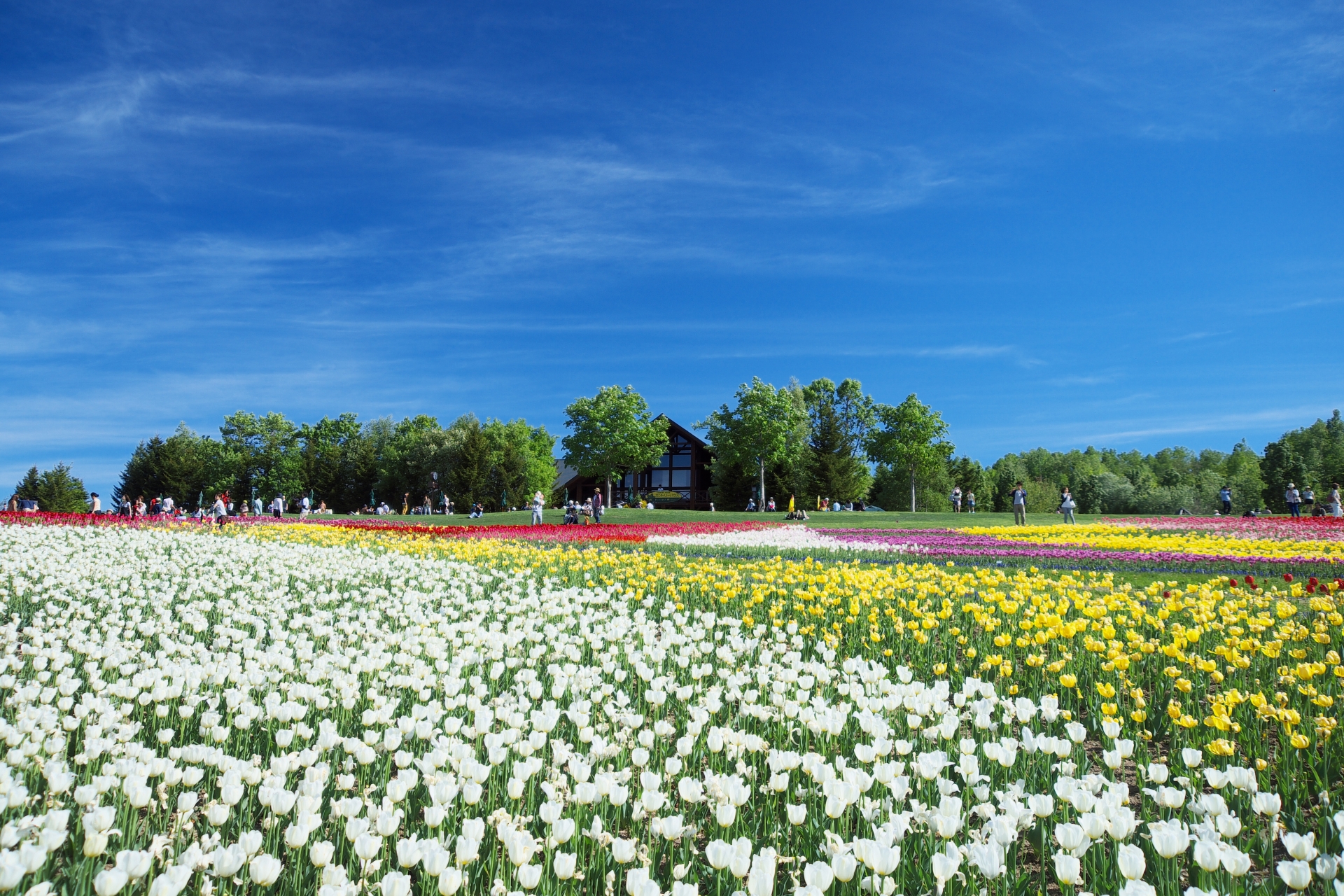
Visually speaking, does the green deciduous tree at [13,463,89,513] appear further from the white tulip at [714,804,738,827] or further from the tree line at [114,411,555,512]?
the white tulip at [714,804,738,827]

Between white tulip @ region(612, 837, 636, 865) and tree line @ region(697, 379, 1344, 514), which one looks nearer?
white tulip @ region(612, 837, 636, 865)

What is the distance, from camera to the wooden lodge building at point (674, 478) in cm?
7775

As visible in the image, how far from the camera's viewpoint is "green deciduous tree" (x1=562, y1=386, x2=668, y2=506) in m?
62.5

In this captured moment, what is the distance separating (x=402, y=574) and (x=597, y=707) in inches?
231

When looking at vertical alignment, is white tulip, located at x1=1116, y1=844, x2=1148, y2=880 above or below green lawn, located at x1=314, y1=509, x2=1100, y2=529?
above

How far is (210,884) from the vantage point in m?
2.73

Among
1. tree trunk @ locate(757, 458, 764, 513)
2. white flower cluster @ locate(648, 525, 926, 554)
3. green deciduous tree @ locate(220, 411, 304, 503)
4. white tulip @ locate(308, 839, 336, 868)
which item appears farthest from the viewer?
green deciduous tree @ locate(220, 411, 304, 503)

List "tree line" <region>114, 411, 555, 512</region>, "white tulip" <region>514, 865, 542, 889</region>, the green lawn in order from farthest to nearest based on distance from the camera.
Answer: "tree line" <region>114, 411, 555, 512</region>
the green lawn
"white tulip" <region>514, 865, 542, 889</region>

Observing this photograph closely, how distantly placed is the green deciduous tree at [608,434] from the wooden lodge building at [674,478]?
12.0 meters

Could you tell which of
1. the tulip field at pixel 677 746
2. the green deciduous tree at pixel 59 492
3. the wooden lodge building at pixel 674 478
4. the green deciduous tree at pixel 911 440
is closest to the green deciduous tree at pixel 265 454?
the green deciduous tree at pixel 59 492

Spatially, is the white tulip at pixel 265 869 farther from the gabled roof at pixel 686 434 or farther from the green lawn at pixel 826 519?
the gabled roof at pixel 686 434

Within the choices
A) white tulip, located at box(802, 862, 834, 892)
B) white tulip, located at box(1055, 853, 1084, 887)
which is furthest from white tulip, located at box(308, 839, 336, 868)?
white tulip, located at box(1055, 853, 1084, 887)

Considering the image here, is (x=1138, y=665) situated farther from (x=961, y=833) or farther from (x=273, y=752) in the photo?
(x=273, y=752)

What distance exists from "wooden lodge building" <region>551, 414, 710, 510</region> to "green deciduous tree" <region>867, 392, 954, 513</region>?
17.9 m
